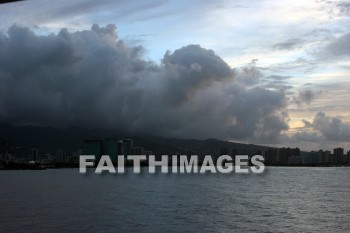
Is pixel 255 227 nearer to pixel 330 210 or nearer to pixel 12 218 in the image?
pixel 330 210

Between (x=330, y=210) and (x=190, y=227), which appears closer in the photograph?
(x=190, y=227)

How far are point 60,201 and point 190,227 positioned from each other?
1686 cm

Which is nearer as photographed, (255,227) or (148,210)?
(255,227)

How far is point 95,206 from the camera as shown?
3528 cm

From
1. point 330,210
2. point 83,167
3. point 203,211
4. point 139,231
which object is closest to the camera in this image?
A: point 139,231

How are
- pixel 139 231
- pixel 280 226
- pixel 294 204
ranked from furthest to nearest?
pixel 294 204
pixel 280 226
pixel 139 231

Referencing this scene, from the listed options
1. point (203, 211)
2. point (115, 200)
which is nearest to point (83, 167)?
point (115, 200)

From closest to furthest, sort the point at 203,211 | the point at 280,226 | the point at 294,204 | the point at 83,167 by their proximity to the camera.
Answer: the point at 280,226, the point at 203,211, the point at 294,204, the point at 83,167

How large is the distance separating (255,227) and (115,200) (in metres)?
17.4

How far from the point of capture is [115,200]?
132 ft

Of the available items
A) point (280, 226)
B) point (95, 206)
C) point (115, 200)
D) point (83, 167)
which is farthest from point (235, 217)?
point (83, 167)

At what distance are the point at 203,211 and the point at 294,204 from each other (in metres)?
9.99

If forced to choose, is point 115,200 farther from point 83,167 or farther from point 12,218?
point 83,167

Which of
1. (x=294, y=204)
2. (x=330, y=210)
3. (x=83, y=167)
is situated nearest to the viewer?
(x=330, y=210)
